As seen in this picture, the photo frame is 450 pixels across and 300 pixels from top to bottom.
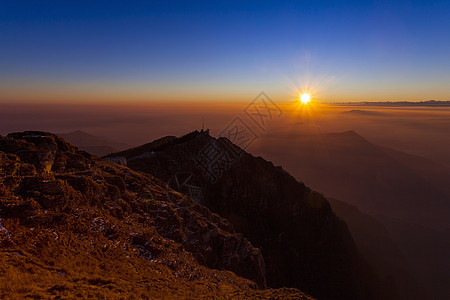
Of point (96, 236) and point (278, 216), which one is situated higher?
point (96, 236)

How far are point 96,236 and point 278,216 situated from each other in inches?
1622

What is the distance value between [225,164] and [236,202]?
10013mm

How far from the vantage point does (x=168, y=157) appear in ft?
149

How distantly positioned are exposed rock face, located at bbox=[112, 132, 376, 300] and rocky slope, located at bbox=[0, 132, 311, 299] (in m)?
20.6

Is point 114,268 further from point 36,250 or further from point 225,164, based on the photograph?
point 225,164

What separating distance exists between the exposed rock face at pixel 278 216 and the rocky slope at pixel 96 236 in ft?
67.5

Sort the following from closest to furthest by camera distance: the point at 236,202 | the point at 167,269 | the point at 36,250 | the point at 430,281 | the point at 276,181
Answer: the point at 36,250
the point at 167,269
the point at 236,202
the point at 276,181
the point at 430,281

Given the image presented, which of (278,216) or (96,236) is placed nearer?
(96,236)

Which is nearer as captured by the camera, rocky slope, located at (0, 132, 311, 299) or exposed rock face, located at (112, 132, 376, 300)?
rocky slope, located at (0, 132, 311, 299)

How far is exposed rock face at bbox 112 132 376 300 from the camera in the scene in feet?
142

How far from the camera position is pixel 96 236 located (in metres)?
14.5

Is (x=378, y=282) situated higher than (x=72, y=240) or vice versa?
(x=72, y=240)

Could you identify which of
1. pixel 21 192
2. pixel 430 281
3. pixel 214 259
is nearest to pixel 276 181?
pixel 214 259

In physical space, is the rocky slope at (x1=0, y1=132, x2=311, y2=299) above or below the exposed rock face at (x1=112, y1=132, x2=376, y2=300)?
above
